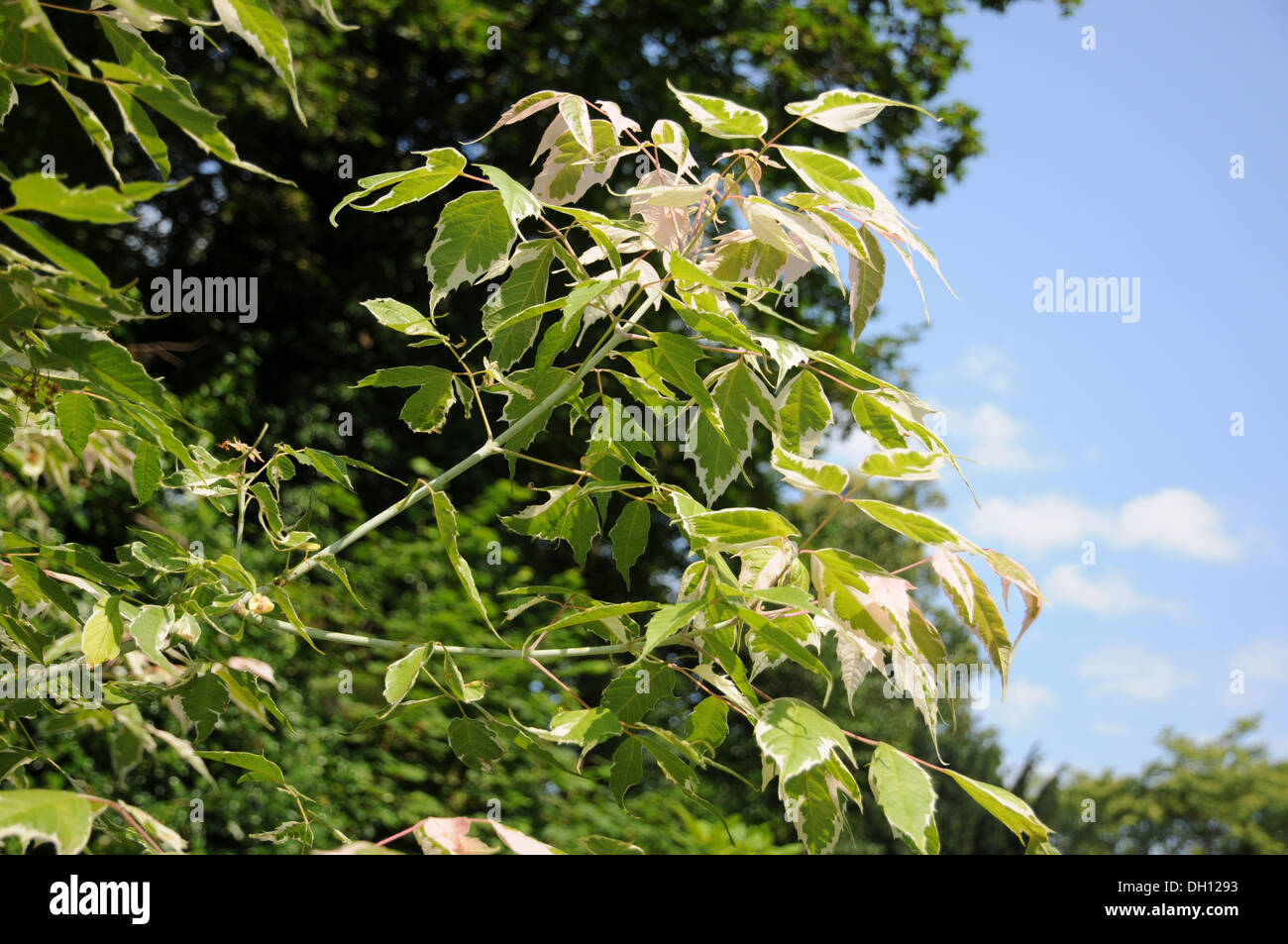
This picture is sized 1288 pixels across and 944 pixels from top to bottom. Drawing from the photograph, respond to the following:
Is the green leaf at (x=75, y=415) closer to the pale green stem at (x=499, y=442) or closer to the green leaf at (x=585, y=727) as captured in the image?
the pale green stem at (x=499, y=442)

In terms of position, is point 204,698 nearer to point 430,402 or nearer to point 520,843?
point 430,402

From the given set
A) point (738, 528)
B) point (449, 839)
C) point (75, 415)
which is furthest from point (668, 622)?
point (75, 415)

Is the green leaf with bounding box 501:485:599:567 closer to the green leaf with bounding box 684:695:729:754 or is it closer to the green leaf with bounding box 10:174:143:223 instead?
the green leaf with bounding box 684:695:729:754

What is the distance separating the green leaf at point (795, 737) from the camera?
2.34 ft

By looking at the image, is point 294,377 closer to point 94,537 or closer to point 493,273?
point 94,537

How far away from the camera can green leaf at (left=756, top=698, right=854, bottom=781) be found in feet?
2.34

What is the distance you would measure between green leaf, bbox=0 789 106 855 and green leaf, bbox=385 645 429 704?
338mm

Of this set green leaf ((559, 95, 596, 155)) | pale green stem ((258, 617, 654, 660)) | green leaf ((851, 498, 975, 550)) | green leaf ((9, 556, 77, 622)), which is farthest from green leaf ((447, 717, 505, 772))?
green leaf ((559, 95, 596, 155))

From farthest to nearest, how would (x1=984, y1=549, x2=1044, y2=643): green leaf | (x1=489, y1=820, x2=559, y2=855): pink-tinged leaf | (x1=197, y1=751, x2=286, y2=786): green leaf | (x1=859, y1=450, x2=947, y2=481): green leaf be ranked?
(x1=197, y1=751, x2=286, y2=786): green leaf
(x1=984, y1=549, x2=1044, y2=643): green leaf
(x1=859, y1=450, x2=947, y2=481): green leaf
(x1=489, y1=820, x2=559, y2=855): pink-tinged leaf

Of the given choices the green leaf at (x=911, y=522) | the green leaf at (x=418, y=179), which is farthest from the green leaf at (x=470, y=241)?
the green leaf at (x=911, y=522)

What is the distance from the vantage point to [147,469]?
42.5 inches

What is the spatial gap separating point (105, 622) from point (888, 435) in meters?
0.79

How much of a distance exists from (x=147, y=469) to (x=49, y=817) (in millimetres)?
579
